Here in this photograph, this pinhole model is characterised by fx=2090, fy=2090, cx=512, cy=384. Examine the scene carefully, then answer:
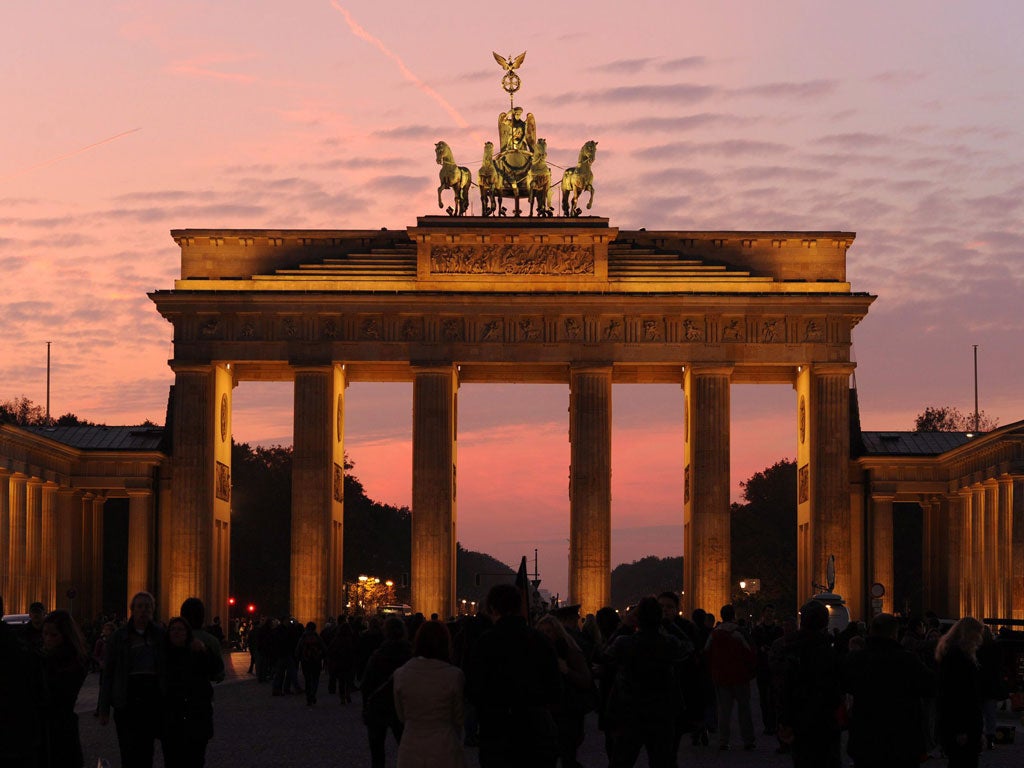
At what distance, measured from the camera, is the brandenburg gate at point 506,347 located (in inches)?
3110

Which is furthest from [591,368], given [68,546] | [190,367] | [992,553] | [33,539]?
[68,546]

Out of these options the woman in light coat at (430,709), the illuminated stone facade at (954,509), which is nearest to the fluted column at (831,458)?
the illuminated stone facade at (954,509)

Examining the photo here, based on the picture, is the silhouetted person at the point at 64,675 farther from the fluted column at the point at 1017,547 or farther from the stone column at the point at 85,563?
the stone column at the point at 85,563

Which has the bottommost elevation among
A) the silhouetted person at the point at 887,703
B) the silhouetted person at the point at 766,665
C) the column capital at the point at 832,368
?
the silhouetted person at the point at 766,665

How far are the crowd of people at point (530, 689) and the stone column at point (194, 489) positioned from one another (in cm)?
5223

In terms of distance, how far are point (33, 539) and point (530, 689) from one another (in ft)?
209

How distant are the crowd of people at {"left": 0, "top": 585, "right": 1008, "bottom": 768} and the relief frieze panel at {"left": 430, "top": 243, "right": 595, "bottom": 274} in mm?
54833

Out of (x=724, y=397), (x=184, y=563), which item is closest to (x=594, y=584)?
(x=724, y=397)

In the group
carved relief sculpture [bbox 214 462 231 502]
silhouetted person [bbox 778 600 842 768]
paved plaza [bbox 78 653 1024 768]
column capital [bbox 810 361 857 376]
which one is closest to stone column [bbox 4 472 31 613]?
carved relief sculpture [bbox 214 462 231 502]

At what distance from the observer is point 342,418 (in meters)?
83.9

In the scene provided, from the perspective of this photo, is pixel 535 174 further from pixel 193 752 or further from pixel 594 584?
pixel 193 752

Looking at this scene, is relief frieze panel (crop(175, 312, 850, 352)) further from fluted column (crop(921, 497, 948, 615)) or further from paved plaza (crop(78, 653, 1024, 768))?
paved plaza (crop(78, 653, 1024, 768))

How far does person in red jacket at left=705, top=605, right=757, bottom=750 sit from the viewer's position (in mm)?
31281

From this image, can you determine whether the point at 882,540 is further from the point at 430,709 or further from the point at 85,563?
the point at 430,709
